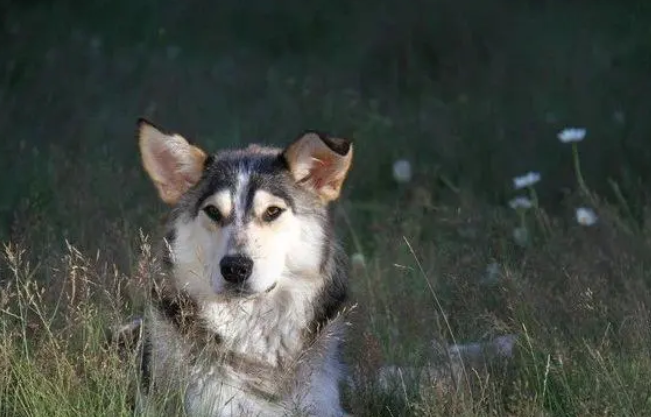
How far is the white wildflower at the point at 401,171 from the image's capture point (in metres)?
9.24

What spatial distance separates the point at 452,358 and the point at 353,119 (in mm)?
5004

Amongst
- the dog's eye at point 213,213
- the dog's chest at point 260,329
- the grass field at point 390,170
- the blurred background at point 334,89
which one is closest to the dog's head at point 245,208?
the dog's eye at point 213,213

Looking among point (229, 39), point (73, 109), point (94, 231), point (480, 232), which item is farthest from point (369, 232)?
point (229, 39)

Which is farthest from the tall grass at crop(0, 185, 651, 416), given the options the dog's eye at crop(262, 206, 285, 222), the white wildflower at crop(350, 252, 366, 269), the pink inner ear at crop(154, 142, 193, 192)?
the dog's eye at crop(262, 206, 285, 222)

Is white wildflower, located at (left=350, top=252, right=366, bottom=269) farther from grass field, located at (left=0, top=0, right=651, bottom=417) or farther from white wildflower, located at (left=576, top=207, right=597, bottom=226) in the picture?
white wildflower, located at (left=576, top=207, right=597, bottom=226)

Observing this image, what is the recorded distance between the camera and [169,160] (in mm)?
5441

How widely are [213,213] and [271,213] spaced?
0.22 meters

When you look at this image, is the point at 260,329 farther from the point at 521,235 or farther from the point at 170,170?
the point at 521,235

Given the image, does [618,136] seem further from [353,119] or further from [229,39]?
[229,39]

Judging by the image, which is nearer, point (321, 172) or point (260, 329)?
point (260, 329)

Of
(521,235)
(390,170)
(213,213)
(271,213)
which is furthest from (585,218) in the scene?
(213,213)

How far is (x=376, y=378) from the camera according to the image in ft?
17.9

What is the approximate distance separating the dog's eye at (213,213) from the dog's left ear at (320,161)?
36 centimetres

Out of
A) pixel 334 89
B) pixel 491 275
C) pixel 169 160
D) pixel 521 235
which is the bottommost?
pixel 334 89
